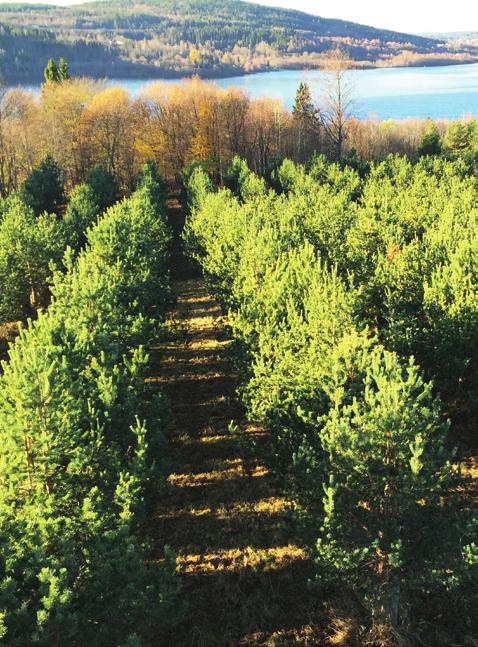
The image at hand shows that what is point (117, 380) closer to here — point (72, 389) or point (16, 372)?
point (72, 389)

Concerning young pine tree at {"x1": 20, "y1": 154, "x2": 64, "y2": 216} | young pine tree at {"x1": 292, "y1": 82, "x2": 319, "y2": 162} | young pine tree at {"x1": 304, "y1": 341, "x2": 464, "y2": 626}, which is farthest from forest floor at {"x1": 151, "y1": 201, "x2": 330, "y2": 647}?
young pine tree at {"x1": 292, "y1": 82, "x2": 319, "y2": 162}

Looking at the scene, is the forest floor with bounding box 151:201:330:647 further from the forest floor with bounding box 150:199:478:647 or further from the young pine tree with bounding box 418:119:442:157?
the young pine tree with bounding box 418:119:442:157

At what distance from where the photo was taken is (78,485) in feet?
40.3

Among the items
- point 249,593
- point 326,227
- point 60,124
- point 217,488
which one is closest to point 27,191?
point 60,124

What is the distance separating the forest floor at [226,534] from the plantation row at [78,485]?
4.92ft

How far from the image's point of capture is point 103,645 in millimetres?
9773

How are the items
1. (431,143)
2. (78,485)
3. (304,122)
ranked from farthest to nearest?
(304,122) → (431,143) → (78,485)

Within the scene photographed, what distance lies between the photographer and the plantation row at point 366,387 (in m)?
11.0

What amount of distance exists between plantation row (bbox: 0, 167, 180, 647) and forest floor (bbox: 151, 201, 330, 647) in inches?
59.0

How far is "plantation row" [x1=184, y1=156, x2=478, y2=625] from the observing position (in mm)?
11023

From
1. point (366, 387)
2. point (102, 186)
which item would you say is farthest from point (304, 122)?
point (366, 387)

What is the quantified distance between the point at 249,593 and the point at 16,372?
32.6ft

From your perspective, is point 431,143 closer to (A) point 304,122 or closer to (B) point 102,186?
(A) point 304,122

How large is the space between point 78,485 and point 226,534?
685cm
